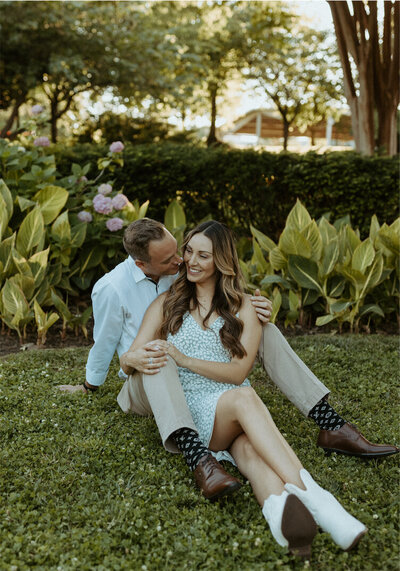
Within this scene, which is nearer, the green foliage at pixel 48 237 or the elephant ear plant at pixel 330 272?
the green foliage at pixel 48 237

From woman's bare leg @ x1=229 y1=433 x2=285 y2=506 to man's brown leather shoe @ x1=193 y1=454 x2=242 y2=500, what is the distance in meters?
0.10

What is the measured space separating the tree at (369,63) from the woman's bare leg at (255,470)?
6180mm

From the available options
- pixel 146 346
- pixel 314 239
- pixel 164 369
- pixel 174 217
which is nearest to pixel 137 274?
pixel 146 346

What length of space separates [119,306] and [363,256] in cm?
255

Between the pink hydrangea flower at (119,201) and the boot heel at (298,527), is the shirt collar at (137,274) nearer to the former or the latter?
the boot heel at (298,527)

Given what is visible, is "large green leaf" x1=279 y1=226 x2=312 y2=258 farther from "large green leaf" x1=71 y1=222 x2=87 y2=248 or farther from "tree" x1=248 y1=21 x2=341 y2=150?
"tree" x1=248 y1=21 x2=341 y2=150

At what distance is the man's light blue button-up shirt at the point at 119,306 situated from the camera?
3.46 metres

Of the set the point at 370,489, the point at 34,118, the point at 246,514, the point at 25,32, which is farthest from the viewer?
the point at 25,32

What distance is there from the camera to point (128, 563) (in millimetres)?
2213

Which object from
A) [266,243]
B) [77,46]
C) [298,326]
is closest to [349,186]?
[266,243]

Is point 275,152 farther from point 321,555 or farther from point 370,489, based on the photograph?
point 321,555

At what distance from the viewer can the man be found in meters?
Answer: 2.80

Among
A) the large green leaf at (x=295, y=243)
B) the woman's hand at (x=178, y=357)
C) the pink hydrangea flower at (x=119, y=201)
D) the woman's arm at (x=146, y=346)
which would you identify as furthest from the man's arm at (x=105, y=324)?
the pink hydrangea flower at (x=119, y=201)

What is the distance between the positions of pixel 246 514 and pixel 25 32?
44.5 feet
